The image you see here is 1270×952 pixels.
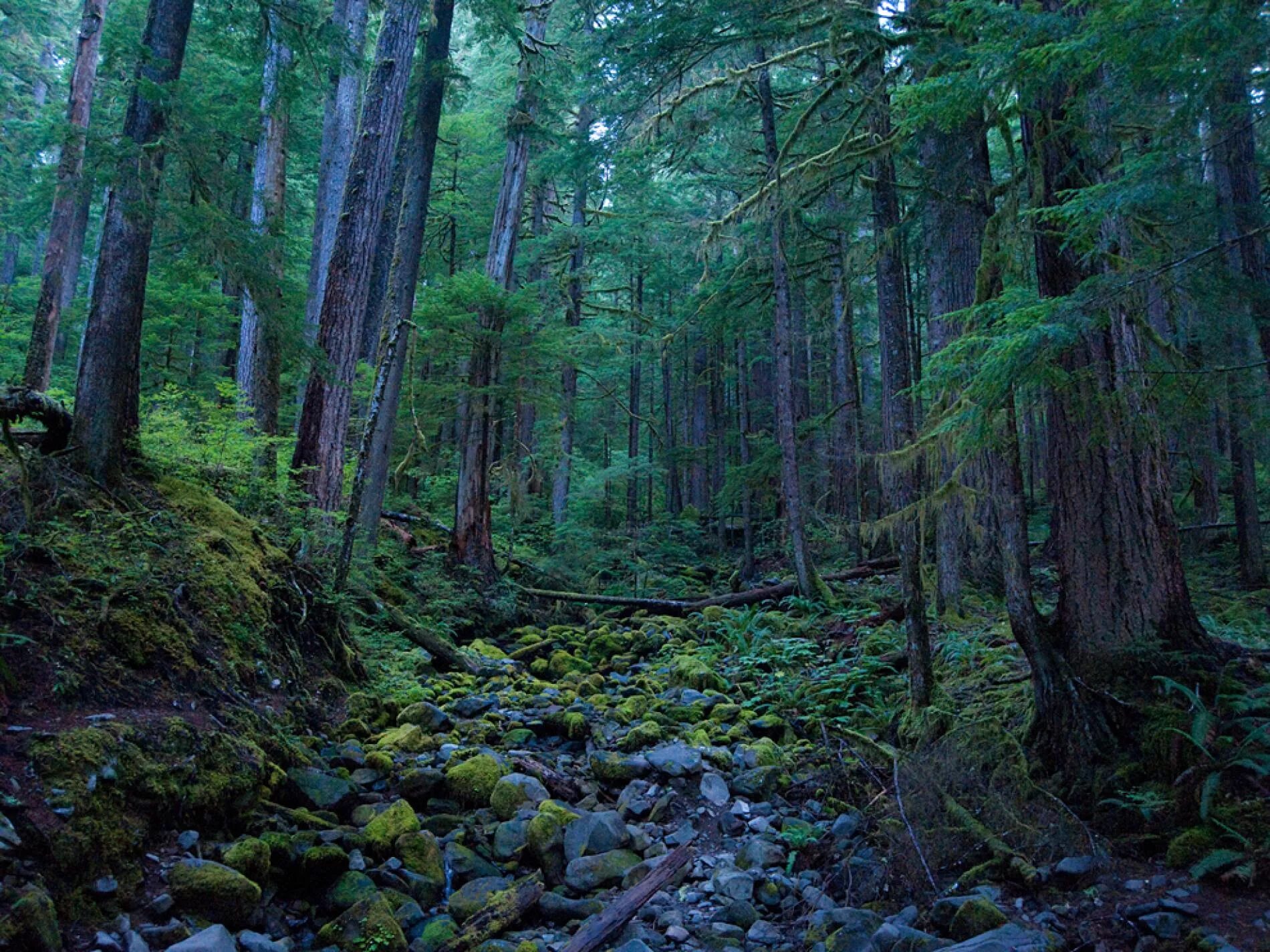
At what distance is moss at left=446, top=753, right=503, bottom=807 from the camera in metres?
5.72

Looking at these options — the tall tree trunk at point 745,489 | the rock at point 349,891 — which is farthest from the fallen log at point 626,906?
the tall tree trunk at point 745,489

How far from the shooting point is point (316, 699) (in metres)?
6.23

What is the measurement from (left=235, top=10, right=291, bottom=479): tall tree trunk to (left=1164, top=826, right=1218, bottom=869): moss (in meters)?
7.53

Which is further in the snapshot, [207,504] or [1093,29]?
[207,504]

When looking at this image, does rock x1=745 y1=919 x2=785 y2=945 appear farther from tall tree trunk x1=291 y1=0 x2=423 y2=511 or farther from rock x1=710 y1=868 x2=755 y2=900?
tall tree trunk x1=291 y1=0 x2=423 y2=511

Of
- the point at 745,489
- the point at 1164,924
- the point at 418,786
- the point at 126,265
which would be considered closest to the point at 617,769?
the point at 418,786

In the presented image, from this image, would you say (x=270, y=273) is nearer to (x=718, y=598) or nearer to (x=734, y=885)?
(x=734, y=885)

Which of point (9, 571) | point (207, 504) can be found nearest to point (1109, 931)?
point (9, 571)

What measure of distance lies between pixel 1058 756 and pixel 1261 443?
9635 millimetres

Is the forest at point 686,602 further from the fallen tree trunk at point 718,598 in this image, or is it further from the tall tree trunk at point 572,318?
the tall tree trunk at point 572,318

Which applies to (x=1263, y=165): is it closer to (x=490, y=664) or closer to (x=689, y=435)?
(x=490, y=664)

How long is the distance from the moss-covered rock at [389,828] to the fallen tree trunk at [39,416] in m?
3.54

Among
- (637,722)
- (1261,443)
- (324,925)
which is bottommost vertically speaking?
(324,925)

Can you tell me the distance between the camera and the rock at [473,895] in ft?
14.2
